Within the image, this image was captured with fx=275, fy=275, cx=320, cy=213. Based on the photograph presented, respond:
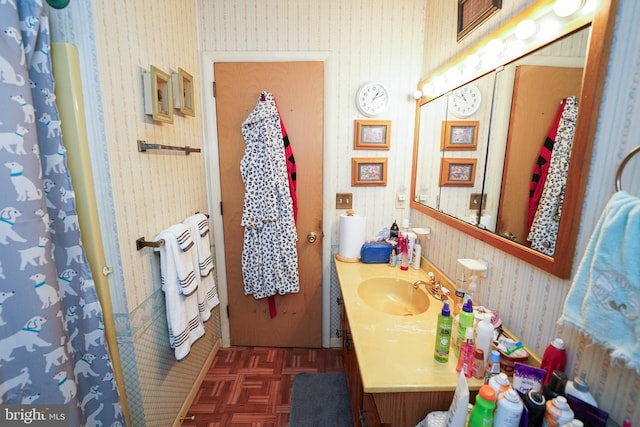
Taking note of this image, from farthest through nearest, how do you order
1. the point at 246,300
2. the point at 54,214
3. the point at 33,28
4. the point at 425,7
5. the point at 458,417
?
the point at 246,300, the point at 425,7, the point at 54,214, the point at 33,28, the point at 458,417

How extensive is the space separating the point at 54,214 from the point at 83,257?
19 cm

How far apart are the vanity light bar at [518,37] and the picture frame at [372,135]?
50cm

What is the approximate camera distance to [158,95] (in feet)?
4.64

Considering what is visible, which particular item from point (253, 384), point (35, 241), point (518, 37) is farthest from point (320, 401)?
point (518, 37)

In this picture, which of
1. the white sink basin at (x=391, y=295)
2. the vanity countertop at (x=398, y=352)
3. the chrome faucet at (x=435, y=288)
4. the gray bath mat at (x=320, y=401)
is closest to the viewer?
the vanity countertop at (x=398, y=352)

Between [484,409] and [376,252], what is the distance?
1.21 meters

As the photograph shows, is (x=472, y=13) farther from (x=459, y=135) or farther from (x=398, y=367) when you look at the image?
(x=398, y=367)

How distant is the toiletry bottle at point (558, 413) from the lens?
688 mm

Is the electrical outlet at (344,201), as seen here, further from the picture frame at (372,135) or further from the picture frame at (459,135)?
the picture frame at (459,135)

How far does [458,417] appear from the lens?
30.4 inches

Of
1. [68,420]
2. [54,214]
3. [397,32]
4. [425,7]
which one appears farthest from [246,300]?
[425,7]

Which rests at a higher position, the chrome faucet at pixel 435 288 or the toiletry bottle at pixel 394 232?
the toiletry bottle at pixel 394 232

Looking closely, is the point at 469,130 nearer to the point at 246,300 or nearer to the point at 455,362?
the point at 455,362

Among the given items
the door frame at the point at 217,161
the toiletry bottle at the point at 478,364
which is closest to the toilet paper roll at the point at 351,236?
the door frame at the point at 217,161
